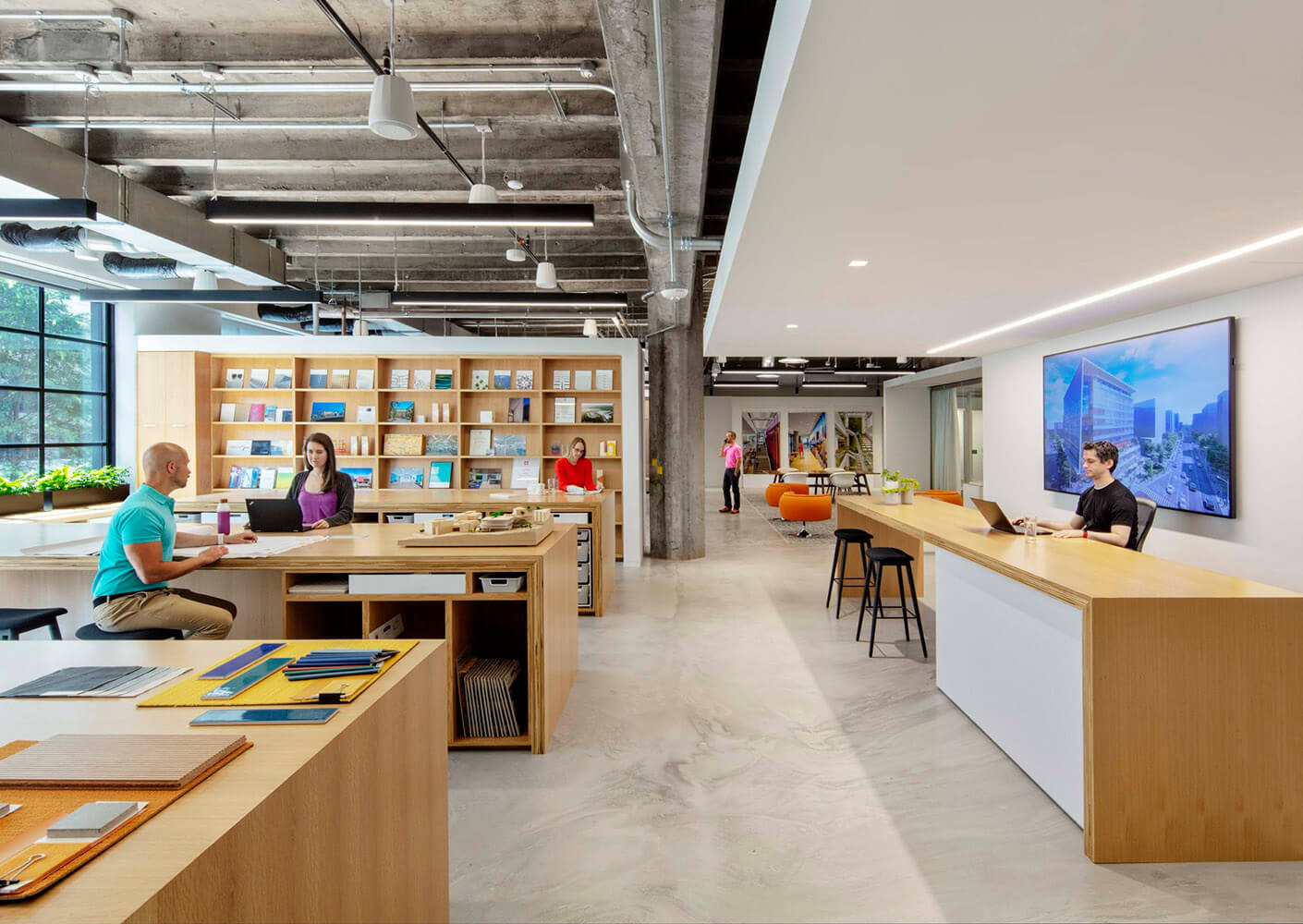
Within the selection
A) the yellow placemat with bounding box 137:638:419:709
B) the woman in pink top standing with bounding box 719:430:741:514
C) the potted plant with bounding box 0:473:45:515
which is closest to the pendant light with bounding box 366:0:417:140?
the yellow placemat with bounding box 137:638:419:709

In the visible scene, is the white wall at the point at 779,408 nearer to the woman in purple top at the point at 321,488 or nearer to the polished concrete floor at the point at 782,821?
the woman in purple top at the point at 321,488

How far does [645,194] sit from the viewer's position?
4.59 meters

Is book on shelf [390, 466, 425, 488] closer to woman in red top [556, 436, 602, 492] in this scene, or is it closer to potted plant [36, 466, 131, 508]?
woman in red top [556, 436, 602, 492]

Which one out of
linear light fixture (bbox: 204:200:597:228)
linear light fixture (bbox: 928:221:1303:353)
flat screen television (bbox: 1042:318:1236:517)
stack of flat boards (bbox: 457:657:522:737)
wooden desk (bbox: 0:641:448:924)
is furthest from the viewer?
flat screen television (bbox: 1042:318:1236:517)

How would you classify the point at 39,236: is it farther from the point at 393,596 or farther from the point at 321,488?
the point at 393,596

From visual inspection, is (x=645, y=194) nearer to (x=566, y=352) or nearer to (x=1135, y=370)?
(x=566, y=352)

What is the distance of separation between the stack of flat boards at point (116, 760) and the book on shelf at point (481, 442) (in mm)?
7920

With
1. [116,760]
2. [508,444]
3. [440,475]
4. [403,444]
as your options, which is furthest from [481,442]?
[116,760]

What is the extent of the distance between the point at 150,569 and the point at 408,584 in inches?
43.8

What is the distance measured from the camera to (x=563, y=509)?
22.0 feet

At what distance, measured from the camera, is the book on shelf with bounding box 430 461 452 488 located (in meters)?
9.27

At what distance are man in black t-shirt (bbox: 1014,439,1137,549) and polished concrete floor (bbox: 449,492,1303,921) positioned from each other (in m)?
1.41

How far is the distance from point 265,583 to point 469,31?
3591mm

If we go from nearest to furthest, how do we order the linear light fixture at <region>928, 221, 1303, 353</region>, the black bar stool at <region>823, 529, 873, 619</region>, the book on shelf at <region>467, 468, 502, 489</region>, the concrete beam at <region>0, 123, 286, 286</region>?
1. the linear light fixture at <region>928, 221, 1303, 353</region>
2. the concrete beam at <region>0, 123, 286, 286</region>
3. the black bar stool at <region>823, 529, 873, 619</region>
4. the book on shelf at <region>467, 468, 502, 489</region>
